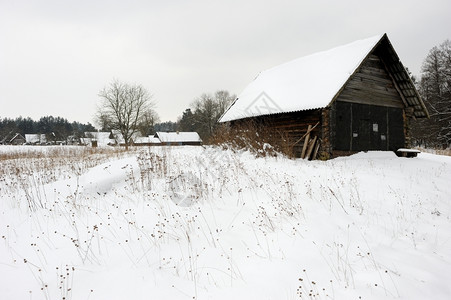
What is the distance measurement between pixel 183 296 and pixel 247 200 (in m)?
2.98

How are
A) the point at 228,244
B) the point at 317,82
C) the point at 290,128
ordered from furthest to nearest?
1. the point at 290,128
2. the point at 317,82
3. the point at 228,244

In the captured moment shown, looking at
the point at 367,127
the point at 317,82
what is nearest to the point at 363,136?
the point at 367,127

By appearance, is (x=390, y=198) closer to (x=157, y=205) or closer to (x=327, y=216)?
(x=327, y=216)

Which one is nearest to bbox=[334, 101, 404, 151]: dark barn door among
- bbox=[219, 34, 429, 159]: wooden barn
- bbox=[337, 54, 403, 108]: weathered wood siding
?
bbox=[219, 34, 429, 159]: wooden barn

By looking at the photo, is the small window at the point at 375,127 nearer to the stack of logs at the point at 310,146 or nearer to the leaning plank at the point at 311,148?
the stack of logs at the point at 310,146

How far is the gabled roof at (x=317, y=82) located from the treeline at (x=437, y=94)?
15.7 metres

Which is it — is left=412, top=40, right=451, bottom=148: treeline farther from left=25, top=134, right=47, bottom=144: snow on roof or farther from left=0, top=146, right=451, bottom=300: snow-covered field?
left=25, top=134, right=47, bottom=144: snow on roof

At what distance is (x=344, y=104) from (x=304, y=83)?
2.49 meters

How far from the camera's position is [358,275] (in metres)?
3.20

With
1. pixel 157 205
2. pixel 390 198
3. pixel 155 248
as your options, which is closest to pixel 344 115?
pixel 390 198

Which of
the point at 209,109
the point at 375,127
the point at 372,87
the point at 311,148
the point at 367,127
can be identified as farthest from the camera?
the point at 209,109

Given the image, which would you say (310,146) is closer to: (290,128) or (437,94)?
(290,128)

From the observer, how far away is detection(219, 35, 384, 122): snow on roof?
40.4 feet

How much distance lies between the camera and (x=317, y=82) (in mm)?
13344
